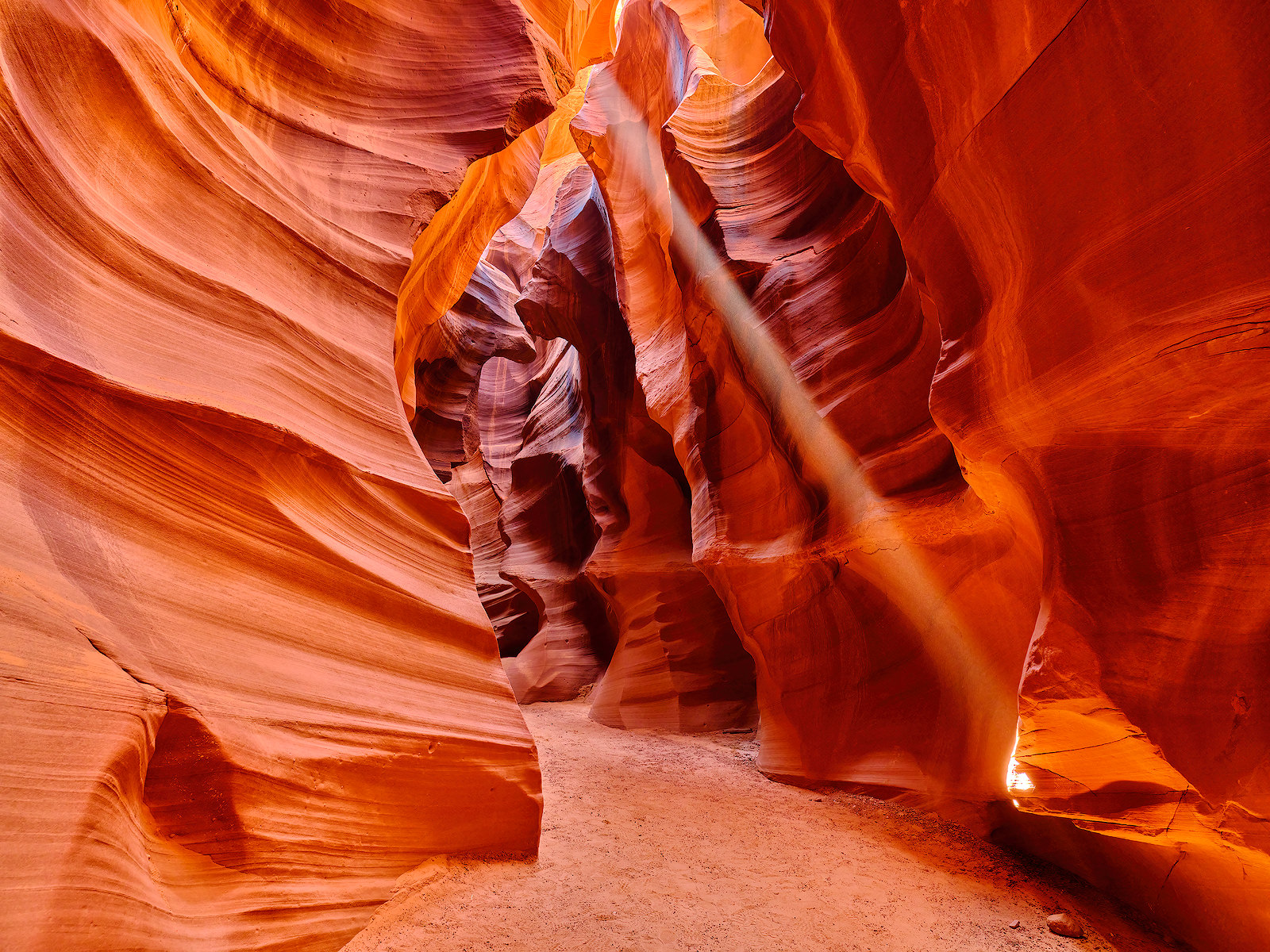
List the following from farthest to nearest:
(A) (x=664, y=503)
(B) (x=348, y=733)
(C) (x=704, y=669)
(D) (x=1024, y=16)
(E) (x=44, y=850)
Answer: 1. (A) (x=664, y=503)
2. (C) (x=704, y=669)
3. (B) (x=348, y=733)
4. (D) (x=1024, y=16)
5. (E) (x=44, y=850)

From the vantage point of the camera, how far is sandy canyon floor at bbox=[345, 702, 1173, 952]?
10.1 ft

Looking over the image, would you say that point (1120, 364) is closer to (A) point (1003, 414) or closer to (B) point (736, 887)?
(A) point (1003, 414)

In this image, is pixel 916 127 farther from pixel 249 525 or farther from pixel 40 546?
pixel 40 546

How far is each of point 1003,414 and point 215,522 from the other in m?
3.60

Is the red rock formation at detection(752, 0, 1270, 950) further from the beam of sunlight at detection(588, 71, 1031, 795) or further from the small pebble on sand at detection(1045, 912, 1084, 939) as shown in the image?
the beam of sunlight at detection(588, 71, 1031, 795)

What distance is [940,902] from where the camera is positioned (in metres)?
3.80

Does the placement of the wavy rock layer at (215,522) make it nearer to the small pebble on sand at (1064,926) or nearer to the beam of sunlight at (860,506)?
the small pebble on sand at (1064,926)

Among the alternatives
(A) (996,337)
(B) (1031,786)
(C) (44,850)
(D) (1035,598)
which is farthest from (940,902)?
(C) (44,850)

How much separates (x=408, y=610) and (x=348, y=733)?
2.64 ft

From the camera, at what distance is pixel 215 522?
9.83 ft

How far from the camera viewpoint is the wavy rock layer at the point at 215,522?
216 cm

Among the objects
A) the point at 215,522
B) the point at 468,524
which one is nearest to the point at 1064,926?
the point at 468,524

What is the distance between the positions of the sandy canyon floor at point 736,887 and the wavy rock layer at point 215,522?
1.06 ft

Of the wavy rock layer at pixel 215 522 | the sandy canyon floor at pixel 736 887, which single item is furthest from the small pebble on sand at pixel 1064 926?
the wavy rock layer at pixel 215 522
